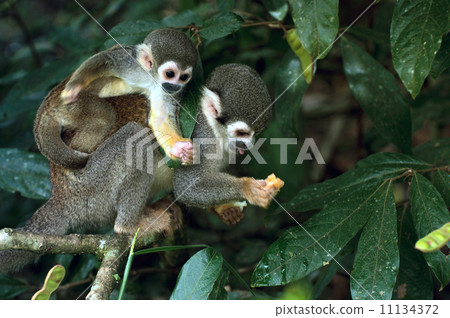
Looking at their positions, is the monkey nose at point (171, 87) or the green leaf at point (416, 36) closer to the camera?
the green leaf at point (416, 36)

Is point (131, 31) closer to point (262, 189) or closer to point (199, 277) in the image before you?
point (262, 189)

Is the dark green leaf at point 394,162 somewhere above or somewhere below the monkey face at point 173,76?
below

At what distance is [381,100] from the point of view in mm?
3277

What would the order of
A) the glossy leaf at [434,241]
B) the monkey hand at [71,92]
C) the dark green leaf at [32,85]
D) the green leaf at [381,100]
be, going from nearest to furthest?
1. the glossy leaf at [434,241]
2. the monkey hand at [71,92]
3. the green leaf at [381,100]
4. the dark green leaf at [32,85]

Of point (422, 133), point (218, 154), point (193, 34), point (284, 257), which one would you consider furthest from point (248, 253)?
point (422, 133)

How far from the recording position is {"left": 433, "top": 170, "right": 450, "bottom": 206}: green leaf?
8.49 ft

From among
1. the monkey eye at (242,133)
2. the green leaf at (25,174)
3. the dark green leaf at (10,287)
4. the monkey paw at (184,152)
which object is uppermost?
the monkey paw at (184,152)

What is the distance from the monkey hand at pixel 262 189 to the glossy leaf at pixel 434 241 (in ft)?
3.63

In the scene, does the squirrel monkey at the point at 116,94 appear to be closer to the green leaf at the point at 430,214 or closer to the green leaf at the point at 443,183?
the green leaf at the point at 430,214

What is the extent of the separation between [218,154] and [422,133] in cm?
399

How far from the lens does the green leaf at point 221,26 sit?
2.81m

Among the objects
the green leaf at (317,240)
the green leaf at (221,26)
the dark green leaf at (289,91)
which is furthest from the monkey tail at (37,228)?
the dark green leaf at (289,91)

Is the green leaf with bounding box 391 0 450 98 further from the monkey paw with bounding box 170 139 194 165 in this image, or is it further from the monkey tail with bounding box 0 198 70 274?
the monkey tail with bounding box 0 198 70 274

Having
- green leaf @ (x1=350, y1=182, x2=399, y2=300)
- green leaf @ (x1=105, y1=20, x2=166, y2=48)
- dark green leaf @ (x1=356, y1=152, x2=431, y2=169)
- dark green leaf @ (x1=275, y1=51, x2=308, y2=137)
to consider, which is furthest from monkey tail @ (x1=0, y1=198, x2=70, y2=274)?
dark green leaf @ (x1=356, y1=152, x2=431, y2=169)
